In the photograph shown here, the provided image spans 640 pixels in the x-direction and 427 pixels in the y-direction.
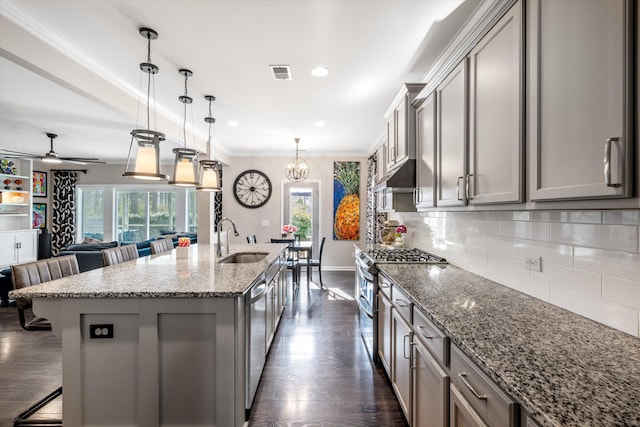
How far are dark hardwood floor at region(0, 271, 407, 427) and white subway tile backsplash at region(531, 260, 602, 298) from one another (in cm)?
130

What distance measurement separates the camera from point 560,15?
1.08 meters

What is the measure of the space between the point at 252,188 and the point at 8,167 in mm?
5259

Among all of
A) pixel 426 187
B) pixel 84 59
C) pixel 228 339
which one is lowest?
pixel 228 339

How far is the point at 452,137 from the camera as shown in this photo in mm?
1969

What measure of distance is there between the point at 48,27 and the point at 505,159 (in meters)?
3.12

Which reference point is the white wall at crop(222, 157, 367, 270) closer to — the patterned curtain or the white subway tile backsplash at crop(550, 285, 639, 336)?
the patterned curtain

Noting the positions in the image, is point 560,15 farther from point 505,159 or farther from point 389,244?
point 389,244

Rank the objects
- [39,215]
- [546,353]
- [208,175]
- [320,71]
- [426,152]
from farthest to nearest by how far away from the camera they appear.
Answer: [39,215], [208,175], [320,71], [426,152], [546,353]

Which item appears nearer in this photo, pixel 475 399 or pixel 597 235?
pixel 475 399

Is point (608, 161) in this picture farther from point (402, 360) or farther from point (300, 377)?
point (300, 377)

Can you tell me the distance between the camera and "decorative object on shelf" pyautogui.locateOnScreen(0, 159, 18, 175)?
6.45 m

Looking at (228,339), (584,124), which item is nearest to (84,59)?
(228,339)

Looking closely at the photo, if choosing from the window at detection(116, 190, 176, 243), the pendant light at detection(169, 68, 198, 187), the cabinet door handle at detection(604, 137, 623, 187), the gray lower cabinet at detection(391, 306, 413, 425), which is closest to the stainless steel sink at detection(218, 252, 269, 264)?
the pendant light at detection(169, 68, 198, 187)

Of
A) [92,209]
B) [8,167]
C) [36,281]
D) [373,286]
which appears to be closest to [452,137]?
[373,286]
